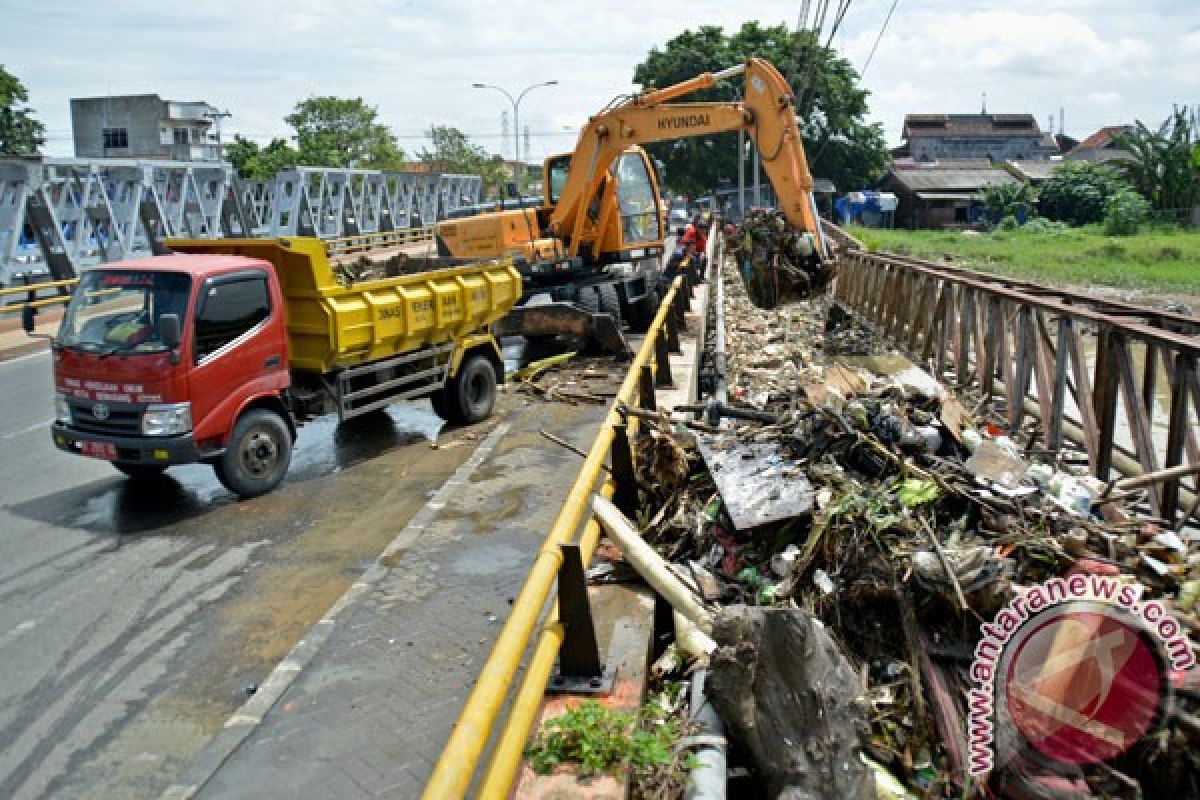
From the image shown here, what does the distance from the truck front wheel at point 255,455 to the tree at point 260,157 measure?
142 ft

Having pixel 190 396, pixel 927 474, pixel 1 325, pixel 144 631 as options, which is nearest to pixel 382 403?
pixel 190 396

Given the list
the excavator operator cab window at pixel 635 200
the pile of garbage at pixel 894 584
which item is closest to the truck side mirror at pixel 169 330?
the pile of garbage at pixel 894 584

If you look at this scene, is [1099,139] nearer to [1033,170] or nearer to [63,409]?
[1033,170]

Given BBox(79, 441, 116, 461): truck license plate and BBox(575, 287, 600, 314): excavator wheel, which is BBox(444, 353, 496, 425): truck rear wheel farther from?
BBox(79, 441, 116, 461): truck license plate

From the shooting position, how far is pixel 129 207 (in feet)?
78.7

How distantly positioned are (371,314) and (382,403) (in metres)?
0.99

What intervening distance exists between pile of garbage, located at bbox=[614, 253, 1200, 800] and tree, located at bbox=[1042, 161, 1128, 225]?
5298cm

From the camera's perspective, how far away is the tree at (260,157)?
49.0 m

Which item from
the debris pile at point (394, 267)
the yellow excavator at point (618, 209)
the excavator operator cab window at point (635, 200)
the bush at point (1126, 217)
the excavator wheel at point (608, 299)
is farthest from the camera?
the bush at point (1126, 217)

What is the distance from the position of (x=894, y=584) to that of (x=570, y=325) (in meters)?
9.39

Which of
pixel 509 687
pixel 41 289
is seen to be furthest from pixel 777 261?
pixel 41 289

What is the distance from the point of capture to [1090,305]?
322 inches

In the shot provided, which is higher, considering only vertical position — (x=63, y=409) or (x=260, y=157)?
(x=260, y=157)

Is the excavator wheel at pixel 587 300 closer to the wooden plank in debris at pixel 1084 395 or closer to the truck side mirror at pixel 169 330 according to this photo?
the truck side mirror at pixel 169 330
